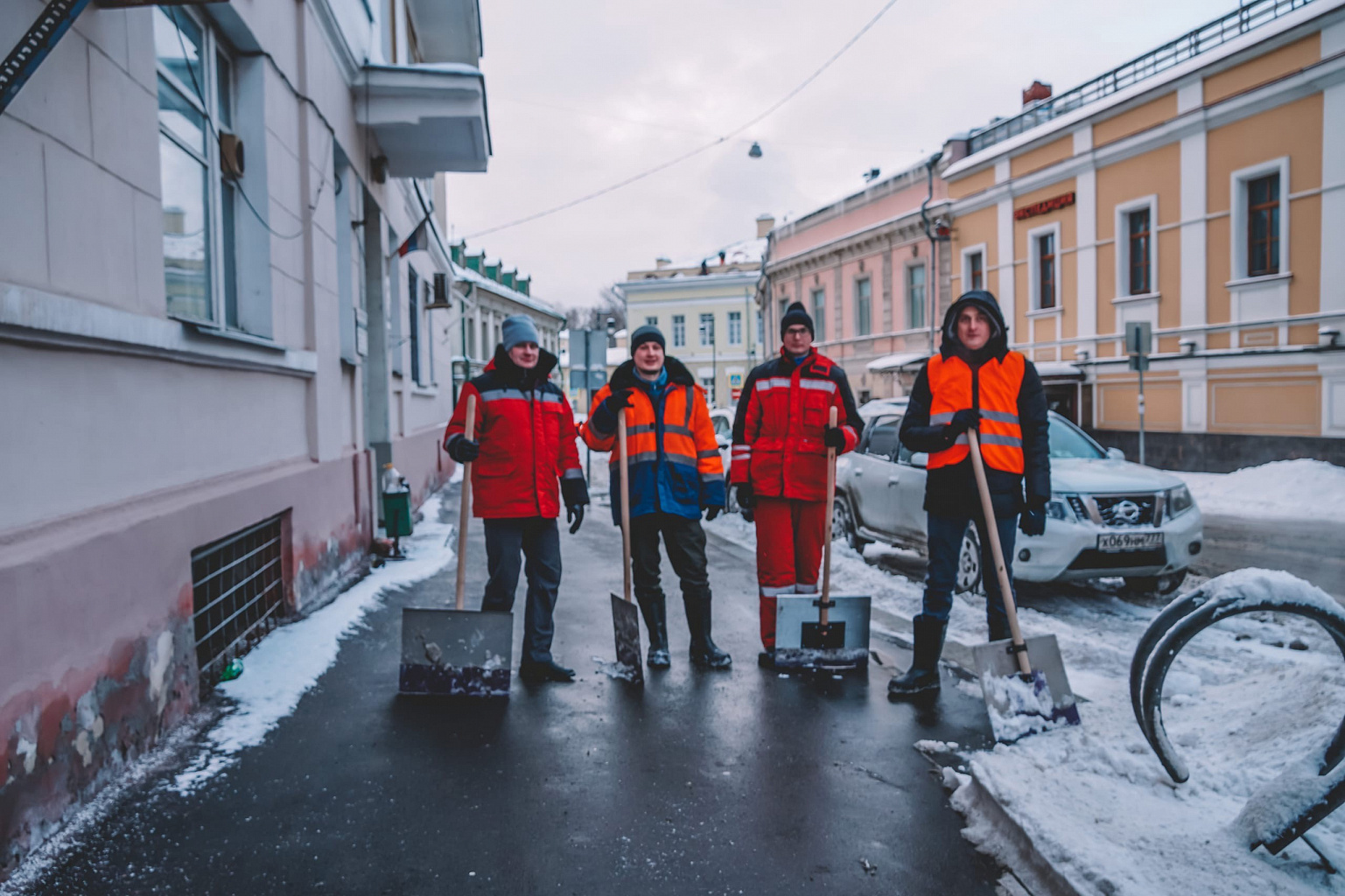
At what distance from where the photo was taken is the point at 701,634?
17.6 ft

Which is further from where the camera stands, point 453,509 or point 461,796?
point 453,509

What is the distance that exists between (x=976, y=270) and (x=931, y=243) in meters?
1.74

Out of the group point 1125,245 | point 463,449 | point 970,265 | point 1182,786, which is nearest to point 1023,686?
point 1182,786

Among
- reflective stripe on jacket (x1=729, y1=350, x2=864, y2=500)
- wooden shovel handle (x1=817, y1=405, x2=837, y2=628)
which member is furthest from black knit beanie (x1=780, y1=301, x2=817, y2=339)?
wooden shovel handle (x1=817, y1=405, x2=837, y2=628)

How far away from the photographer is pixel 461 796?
3.56 metres

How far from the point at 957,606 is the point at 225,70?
5831 millimetres

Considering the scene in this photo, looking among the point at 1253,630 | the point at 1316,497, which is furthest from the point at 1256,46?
the point at 1253,630

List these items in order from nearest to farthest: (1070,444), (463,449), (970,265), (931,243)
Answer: (463,449)
(1070,444)
(970,265)
(931,243)

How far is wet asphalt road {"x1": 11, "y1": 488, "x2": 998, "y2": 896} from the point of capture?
9.74 ft

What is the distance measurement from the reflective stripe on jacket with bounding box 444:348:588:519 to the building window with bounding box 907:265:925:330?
2400 centimetres

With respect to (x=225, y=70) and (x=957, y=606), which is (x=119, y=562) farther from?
(x=957, y=606)

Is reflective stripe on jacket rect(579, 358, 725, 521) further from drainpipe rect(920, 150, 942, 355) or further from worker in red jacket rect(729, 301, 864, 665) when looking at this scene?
drainpipe rect(920, 150, 942, 355)

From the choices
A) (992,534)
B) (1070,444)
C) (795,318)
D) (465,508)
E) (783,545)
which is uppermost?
(795,318)

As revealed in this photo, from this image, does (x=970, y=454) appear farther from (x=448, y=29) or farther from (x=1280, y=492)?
(x=448, y=29)
